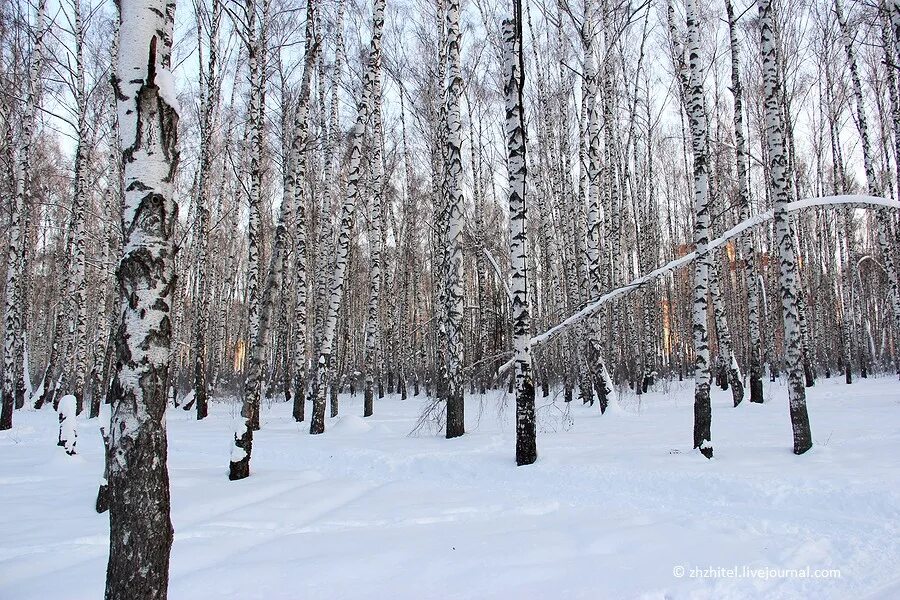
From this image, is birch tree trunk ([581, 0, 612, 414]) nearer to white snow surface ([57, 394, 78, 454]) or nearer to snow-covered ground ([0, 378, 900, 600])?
snow-covered ground ([0, 378, 900, 600])

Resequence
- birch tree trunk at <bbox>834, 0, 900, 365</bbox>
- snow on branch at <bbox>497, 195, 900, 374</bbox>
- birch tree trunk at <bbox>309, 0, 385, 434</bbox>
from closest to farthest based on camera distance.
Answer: snow on branch at <bbox>497, 195, 900, 374</bbox> < birch tree trunk at <bbox>309, 0, 385, 434</bbox> < birch tree trunk at <bbox>834, 0, 900, 365</bbox>

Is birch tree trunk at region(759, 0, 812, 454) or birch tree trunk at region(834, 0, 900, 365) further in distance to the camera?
birch tree trunk at region(834, 0, 900, 365)

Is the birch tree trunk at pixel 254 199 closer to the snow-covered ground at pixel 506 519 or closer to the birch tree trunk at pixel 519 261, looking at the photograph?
the snow-covered ground at pixel 506 519

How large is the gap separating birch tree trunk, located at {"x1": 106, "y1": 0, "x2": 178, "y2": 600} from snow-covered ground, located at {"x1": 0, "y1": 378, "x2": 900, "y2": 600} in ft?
2.85

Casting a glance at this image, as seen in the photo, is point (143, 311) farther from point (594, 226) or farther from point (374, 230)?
point (374, 230)

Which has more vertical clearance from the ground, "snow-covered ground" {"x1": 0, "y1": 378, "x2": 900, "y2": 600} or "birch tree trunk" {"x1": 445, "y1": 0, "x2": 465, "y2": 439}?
"birch tree trunk" {"x1": 445, "y1": 0, "x2": 465, "y2": 439}

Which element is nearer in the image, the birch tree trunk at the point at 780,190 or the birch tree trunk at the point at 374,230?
the birch tree trunk at the point at 780,190

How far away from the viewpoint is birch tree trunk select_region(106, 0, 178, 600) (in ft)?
7.83

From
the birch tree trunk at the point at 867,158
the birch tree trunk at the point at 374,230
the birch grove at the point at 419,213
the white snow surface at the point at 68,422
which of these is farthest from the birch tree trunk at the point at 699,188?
the birch tree trunk at the point at 867,158

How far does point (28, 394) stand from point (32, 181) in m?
9.41

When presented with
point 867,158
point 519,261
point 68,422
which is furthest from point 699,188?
point 867,158

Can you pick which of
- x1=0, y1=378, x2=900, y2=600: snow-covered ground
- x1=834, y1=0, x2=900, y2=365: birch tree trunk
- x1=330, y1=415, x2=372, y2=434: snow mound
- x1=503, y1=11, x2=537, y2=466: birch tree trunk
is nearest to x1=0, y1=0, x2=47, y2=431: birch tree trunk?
x1=0, y1=378, x2=900, y2=600: snow-covered ground

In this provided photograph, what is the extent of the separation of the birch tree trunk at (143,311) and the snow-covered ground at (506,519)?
2.85 feet

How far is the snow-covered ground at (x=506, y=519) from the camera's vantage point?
125 inches
